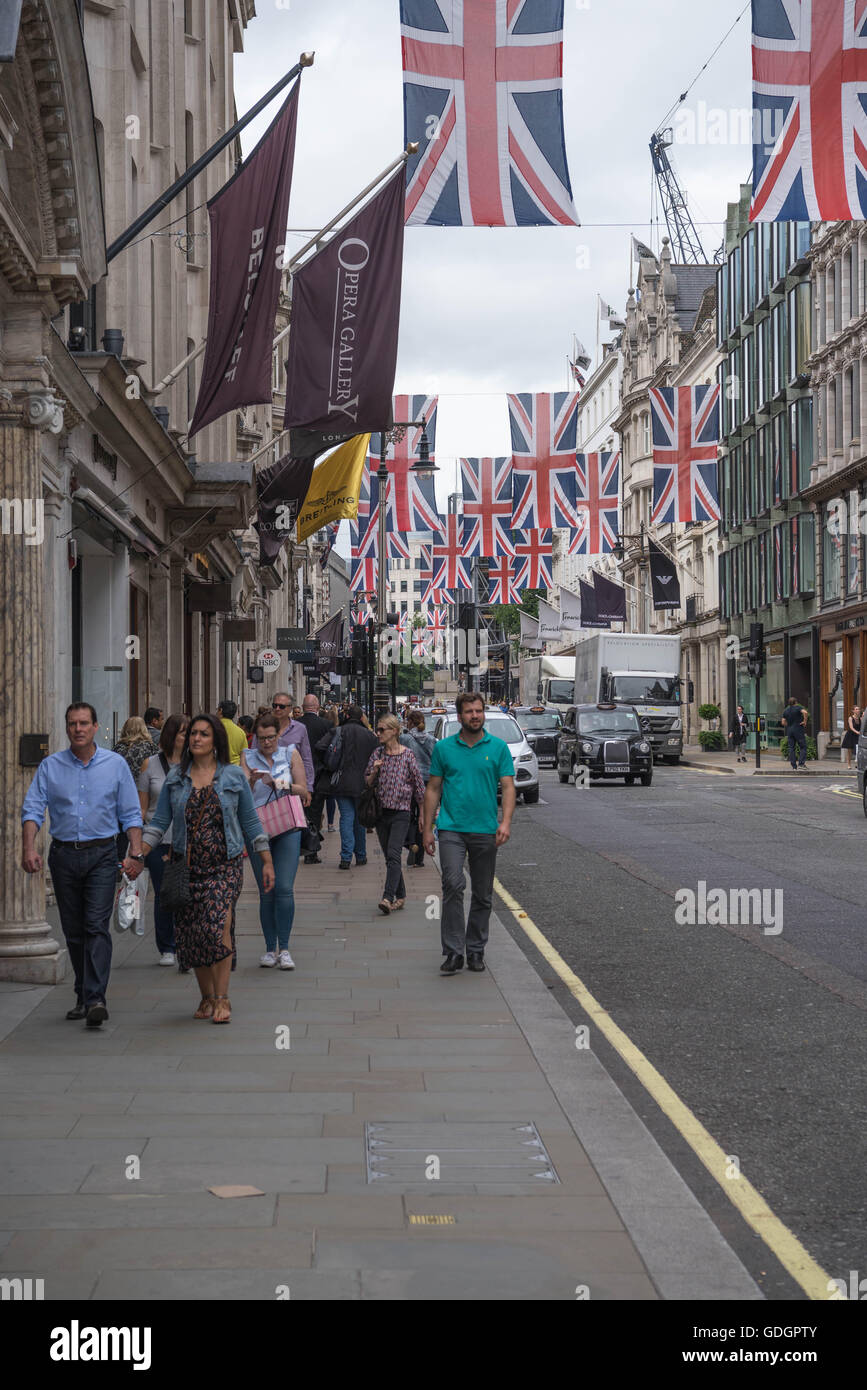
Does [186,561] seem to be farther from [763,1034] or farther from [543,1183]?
[543,1183]

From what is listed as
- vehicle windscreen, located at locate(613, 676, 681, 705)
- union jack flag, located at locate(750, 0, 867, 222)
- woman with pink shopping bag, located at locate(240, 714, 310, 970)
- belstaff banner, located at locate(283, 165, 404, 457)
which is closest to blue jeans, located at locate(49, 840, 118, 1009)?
woman with pink shopping bag, located at locate(240, 714, 310, 970)

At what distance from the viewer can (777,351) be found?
188 feet

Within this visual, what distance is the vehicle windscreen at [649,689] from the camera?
45.2 m

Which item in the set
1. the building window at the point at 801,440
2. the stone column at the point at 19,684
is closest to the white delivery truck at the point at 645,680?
the building window at the point at 801,440

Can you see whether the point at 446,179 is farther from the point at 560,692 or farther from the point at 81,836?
the point at 560,692

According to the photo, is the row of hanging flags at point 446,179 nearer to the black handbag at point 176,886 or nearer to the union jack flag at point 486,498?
the black handbag at point 176,886

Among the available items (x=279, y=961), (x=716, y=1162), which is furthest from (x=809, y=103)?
(x=716, y=1162)

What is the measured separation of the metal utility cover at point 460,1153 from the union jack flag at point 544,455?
97.3ft

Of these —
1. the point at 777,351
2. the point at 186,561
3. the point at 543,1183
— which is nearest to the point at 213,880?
the point at 543,1183

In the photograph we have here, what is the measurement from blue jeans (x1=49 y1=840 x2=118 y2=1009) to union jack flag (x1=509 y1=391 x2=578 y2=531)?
2728cm

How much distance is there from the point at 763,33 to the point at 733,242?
4949 centimetres

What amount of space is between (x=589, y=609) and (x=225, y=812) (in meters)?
46.5

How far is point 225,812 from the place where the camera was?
29.4 feet

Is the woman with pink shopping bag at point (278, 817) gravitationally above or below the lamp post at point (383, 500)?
below
